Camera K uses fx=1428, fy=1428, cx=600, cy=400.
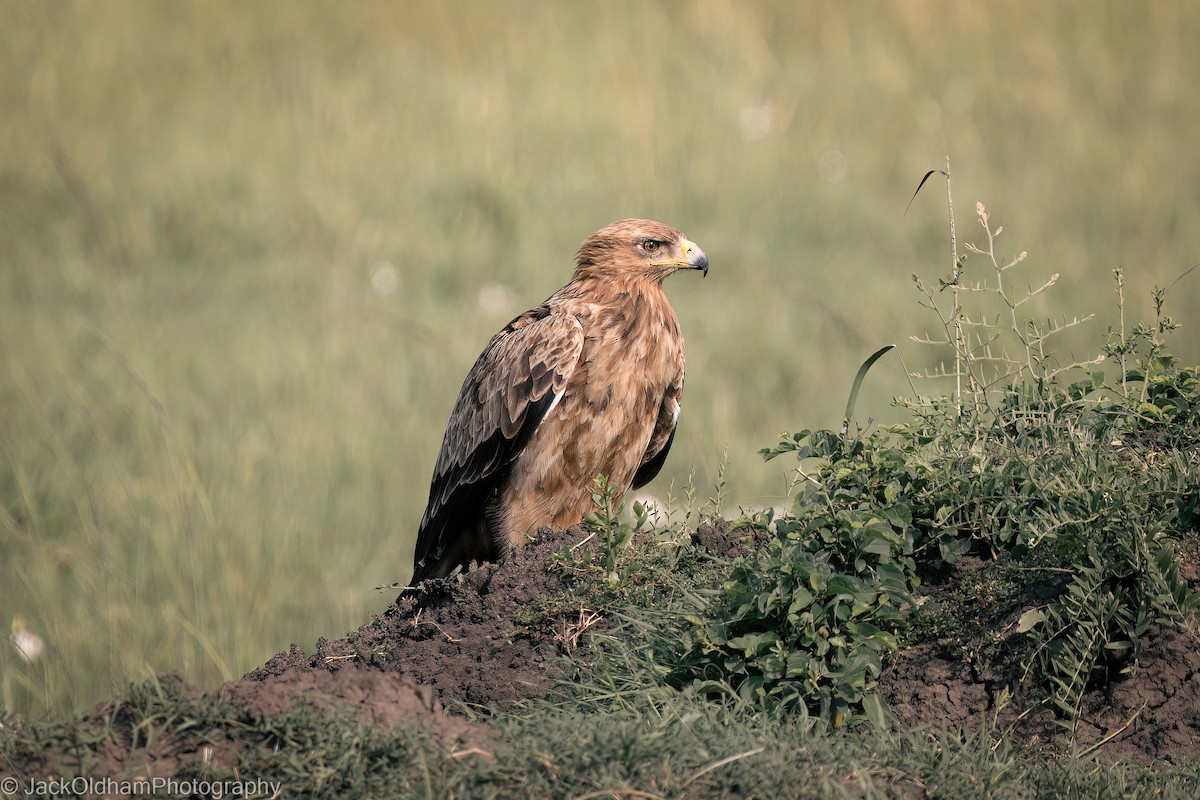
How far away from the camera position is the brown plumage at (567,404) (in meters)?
5.49

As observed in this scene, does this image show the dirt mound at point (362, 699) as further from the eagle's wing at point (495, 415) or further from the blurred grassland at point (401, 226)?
the blurred grassland at point (401, 226)

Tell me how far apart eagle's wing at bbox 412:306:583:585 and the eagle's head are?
327 millimetres

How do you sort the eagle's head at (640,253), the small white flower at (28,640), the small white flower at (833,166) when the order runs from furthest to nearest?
the small white flower at (833,166) → the small white flower at (28,640) → the eagle's head at (640,253)

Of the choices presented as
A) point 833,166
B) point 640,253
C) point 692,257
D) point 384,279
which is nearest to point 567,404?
point 640,253

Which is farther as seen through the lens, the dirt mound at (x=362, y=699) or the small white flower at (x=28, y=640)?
the small white flower at (x=28, y=640)

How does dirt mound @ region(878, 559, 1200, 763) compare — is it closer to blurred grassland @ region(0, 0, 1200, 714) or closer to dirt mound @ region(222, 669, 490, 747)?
dirt mound @ region(222, 669, 490, 747)

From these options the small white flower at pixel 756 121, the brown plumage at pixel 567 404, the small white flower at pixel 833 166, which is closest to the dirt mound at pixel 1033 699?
the brown plumage at pixel 567 404

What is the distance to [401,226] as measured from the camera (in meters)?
11.1

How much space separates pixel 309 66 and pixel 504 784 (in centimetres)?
1119

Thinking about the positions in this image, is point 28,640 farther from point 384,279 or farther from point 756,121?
point 756,121

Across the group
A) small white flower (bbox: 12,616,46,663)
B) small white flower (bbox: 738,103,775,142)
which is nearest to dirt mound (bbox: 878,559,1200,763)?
small white flower (bbox: 12,616,46,663)

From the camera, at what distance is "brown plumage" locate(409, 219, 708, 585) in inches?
216

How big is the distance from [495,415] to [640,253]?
907 mm

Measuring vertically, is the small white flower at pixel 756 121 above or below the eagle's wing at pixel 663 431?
above
